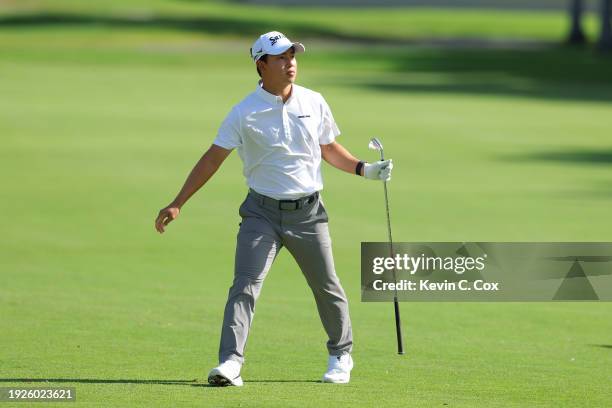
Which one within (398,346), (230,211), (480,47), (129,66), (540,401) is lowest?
(540,401)

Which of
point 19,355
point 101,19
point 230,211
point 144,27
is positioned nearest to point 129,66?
point 144,27

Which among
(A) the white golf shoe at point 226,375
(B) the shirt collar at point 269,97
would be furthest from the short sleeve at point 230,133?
(A) the white golf shoe at point 226,375

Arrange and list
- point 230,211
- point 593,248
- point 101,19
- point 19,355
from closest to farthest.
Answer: point 19,355 < point 593,248 < point 230,211 < point 101,19

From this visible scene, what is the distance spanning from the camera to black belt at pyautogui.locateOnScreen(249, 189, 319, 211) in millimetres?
8289

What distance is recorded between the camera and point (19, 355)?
9188 millimetres

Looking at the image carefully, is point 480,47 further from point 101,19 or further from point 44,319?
point 44,319

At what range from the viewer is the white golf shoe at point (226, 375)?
8.02m

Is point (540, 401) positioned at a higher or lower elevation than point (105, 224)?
lower

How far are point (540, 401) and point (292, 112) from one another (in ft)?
6.78

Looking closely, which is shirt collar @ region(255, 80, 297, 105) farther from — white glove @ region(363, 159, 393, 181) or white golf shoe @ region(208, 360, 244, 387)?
white golf shoe @ region(208, 360, 244, 387)

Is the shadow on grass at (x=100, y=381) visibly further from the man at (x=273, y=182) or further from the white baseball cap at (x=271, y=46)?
the white baseball cap at (x=271, y=46)

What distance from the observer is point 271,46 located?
8188 millimetres

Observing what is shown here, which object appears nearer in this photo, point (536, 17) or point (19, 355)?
point (19, 355)

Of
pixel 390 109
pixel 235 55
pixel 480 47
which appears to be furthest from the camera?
pixel 480 47
